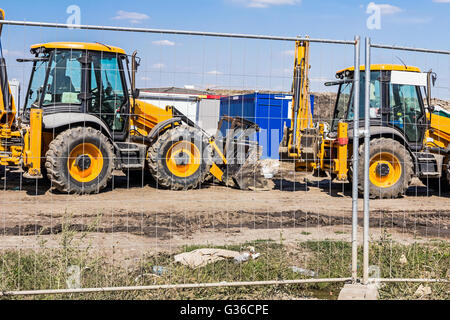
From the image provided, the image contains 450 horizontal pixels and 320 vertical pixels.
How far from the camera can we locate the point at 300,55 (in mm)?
14344

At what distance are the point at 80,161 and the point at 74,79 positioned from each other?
1655mm

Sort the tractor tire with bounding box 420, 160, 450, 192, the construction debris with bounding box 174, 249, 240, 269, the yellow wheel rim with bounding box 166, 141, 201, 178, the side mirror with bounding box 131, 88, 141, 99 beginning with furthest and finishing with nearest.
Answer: the tractor tire with bounding box 420, 160, 450, 192 < the yellow wheel rim with bounding box 166, 141, 201, 178 < the side mirror with bounding box 131, 88, 141, 99 < the construction debris with bounding box 174, 249, 240, 269

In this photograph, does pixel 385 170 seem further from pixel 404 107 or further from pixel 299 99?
pixel 299 99

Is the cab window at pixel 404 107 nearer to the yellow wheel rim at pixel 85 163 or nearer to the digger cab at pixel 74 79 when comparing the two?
the digger cab at pixel 74 79

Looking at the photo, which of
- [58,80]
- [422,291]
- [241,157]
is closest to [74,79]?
[58,80]

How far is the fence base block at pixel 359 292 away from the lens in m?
5.69

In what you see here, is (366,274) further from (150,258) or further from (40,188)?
(40,188)

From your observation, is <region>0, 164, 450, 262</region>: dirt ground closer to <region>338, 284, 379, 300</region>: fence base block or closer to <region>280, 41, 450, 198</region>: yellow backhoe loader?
<region>280, 41, 450, 198</region>: yellow backhoe loader

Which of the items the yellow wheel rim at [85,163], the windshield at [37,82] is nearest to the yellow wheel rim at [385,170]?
the yellow wheel rim at [85,163]

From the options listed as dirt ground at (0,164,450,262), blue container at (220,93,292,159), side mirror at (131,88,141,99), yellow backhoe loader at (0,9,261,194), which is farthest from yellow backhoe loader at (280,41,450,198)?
blue container at (220,93,292,159)

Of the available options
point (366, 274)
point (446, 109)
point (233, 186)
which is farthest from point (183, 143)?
point (366, 274)

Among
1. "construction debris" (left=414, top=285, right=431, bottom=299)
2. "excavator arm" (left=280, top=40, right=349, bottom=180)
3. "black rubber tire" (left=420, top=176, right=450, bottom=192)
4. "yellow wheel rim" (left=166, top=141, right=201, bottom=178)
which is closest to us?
"construction debris" (left=414, top=285, right=431, bottom=299)

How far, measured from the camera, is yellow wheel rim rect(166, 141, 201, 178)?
13.5 meters
